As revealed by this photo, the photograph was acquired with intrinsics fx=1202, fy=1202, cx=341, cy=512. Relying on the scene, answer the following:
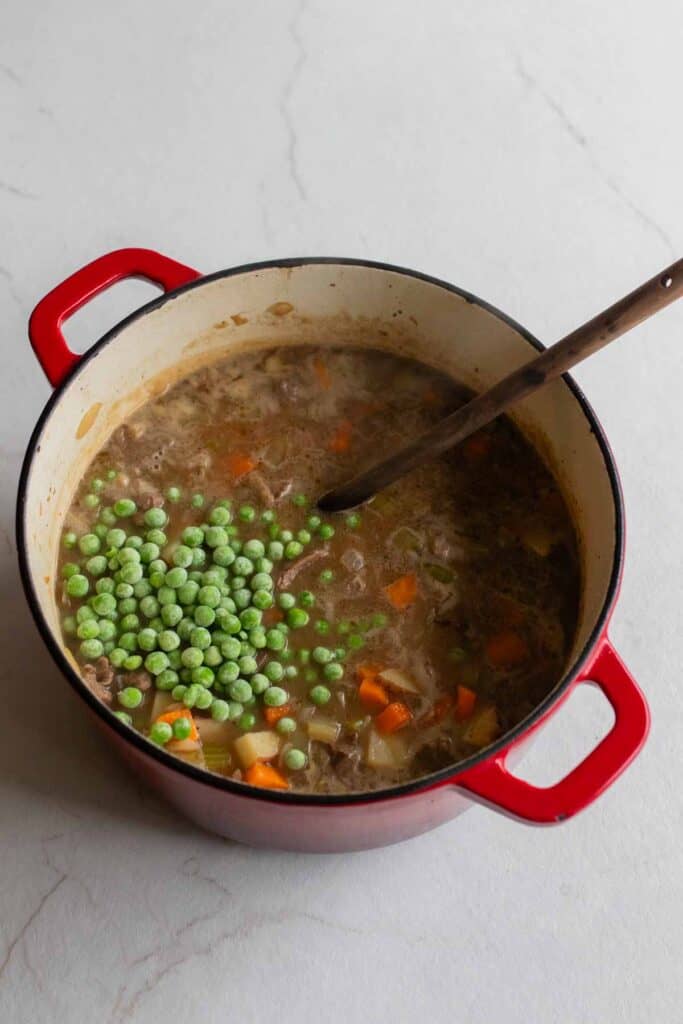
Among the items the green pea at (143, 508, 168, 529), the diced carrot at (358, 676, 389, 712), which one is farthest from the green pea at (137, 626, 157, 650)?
the diced carrot at (358, 676, 389, 712)

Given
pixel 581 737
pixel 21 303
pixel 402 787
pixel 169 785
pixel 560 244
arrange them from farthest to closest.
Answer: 1. pixel 560 244
2. pixel 21 303
3. pixel 581 737
4. pixel 169 785
5. pixel 402 787

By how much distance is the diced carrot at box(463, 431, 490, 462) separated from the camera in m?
2.32

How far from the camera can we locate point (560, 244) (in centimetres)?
280

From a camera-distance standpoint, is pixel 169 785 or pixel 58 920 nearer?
pixel 169 785

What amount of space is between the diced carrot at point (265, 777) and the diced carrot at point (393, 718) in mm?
186

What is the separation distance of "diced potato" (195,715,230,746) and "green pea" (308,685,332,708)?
152 mm

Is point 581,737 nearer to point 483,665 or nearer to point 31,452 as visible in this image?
point 483,665

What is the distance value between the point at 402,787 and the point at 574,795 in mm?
260

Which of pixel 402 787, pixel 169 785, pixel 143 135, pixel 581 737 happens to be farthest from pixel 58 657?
pixel 143 135

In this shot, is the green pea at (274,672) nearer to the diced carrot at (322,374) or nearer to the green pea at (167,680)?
the green pea at (167,680)

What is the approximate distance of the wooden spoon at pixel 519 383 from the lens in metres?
1.70

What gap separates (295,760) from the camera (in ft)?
6.45

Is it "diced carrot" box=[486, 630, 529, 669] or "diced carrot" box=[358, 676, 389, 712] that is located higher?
"diced carrot" box=[486, 630, 529, 669]

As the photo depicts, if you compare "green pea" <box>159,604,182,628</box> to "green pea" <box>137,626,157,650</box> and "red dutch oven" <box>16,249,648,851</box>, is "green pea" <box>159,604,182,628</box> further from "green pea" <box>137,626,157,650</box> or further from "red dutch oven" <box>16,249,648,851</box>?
"red dutch oven" <box>16,249,648,851</box>
